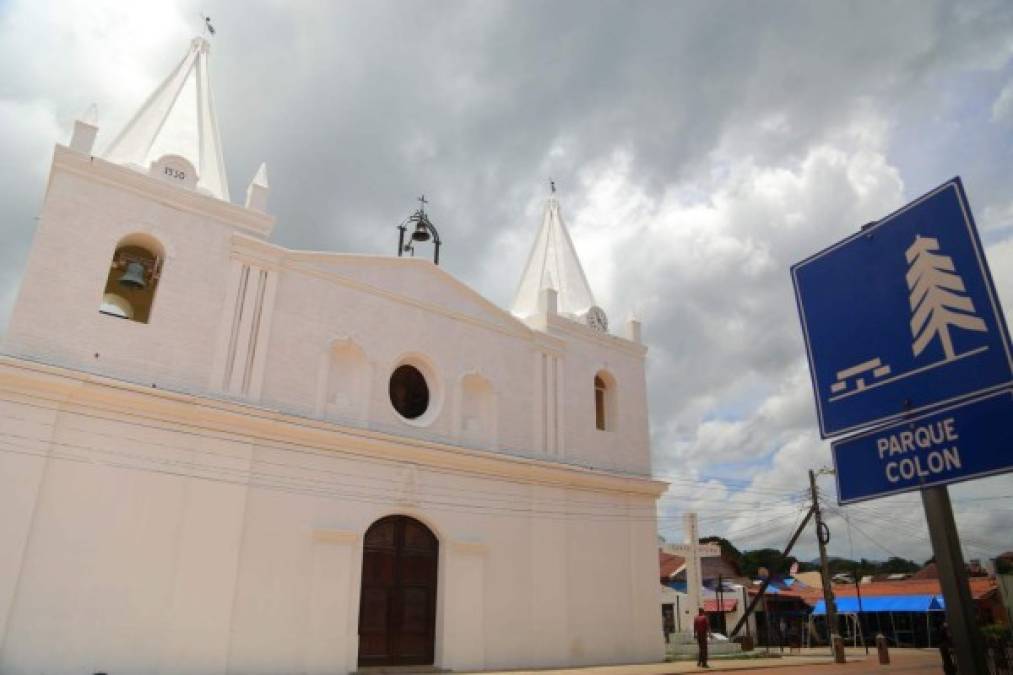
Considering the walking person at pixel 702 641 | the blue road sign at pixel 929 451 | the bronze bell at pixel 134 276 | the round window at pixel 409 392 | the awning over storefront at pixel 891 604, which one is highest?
the bronze bell at pixel 134 276

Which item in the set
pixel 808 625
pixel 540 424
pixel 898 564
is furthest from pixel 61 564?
pixel 898 564

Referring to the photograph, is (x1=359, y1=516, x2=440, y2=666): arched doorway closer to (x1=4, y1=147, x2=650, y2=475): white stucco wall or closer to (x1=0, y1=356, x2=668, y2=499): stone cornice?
(x1=0, y1=356, x2=668, y2=499): stone cornice

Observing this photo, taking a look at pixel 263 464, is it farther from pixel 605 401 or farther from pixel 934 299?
pixel 934 299

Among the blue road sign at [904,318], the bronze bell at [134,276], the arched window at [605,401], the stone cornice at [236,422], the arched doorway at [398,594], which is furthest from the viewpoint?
the arched window at [605,401]

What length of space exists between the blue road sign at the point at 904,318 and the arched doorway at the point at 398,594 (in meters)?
12.7

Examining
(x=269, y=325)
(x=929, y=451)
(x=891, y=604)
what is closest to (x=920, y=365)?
(x=929, y=451)

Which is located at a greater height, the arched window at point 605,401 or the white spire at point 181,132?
the white spire at point 181,132

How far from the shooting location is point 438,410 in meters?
16.3

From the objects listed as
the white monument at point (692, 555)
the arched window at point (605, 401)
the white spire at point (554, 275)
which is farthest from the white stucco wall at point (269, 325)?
the white monument at point (692, 555)

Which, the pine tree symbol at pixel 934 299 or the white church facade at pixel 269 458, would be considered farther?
the white church facade at pixel 269 458

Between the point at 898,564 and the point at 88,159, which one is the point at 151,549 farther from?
the point at 898,564

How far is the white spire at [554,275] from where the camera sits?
21.2 m

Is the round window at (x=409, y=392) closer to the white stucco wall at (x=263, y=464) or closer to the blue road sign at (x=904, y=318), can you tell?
the white stucco wall at (x=263, y=464)

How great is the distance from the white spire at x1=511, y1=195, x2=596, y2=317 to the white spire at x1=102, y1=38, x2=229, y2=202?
30.4 ft
